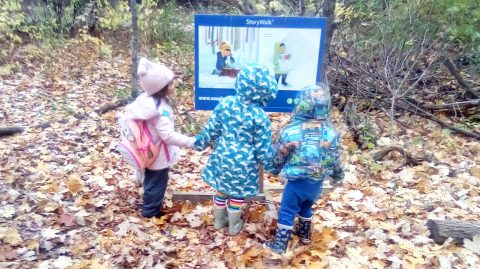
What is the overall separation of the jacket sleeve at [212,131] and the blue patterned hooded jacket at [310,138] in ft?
1.73

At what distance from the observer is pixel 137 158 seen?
399cm

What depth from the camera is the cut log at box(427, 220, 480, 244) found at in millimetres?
3900

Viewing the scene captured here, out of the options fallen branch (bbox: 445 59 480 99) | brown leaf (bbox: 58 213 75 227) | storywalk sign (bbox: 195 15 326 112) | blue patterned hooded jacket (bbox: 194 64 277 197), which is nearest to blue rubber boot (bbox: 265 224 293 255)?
blue patterned hooded jacket (bbox: 194 64 277 197)

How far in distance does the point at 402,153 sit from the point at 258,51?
2530mm

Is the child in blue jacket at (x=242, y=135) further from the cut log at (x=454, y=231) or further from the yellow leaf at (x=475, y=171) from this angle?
the yellow leaf at (x=475, y=171)

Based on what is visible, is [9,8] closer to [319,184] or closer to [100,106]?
[100,106]

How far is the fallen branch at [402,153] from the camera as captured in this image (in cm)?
564

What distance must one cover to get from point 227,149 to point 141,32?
8504mm

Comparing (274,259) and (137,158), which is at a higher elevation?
(137,158)

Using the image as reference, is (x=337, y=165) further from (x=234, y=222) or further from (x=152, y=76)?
(x=152, y=76)

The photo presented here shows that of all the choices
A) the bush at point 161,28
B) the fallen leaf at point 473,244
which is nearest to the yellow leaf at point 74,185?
the fallen leaf at point 473,244

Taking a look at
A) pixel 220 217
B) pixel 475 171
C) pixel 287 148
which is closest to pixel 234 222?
pixel 220 217

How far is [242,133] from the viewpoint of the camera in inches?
147

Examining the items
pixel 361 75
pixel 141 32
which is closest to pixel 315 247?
pixel 361 75
